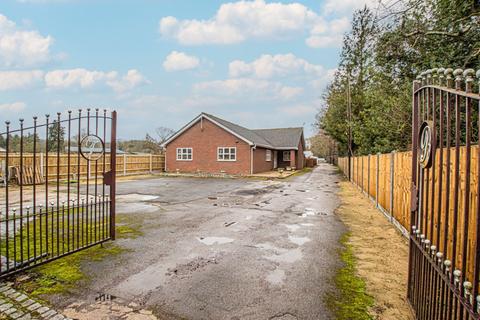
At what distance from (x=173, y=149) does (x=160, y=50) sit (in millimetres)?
10087

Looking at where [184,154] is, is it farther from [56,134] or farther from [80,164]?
[56,134]

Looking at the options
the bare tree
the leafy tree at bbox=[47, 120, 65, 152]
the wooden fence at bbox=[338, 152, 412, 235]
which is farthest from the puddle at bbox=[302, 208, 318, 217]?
the bare tree

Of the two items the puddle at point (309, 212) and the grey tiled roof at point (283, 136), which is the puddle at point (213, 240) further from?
the grey tiled roof at point (283, 136)

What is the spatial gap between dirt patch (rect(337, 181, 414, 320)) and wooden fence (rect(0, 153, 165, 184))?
11.5 m

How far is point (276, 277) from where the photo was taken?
12.7 feet

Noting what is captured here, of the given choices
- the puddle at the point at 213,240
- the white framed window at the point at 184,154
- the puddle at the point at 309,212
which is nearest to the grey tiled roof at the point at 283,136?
the white framed window at the point at 184,154

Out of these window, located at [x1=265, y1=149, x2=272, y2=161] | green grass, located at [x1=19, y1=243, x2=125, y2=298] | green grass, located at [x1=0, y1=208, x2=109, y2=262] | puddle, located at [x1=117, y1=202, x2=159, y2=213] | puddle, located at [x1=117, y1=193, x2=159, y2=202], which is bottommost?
puddle, located at [x1=117, y1=193, x2=159, y2=202]

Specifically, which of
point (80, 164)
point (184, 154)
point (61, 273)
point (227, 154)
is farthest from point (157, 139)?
point (61, 273)

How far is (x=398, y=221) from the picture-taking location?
6664 millimetres

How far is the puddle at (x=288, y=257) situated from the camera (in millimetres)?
4527

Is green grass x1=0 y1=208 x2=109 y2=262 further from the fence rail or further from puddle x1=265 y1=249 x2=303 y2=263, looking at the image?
the fence rail

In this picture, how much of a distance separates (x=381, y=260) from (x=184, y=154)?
76.8 feet

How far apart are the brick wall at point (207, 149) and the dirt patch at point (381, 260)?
16493mm

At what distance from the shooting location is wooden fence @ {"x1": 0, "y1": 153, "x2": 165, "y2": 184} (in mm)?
15451
